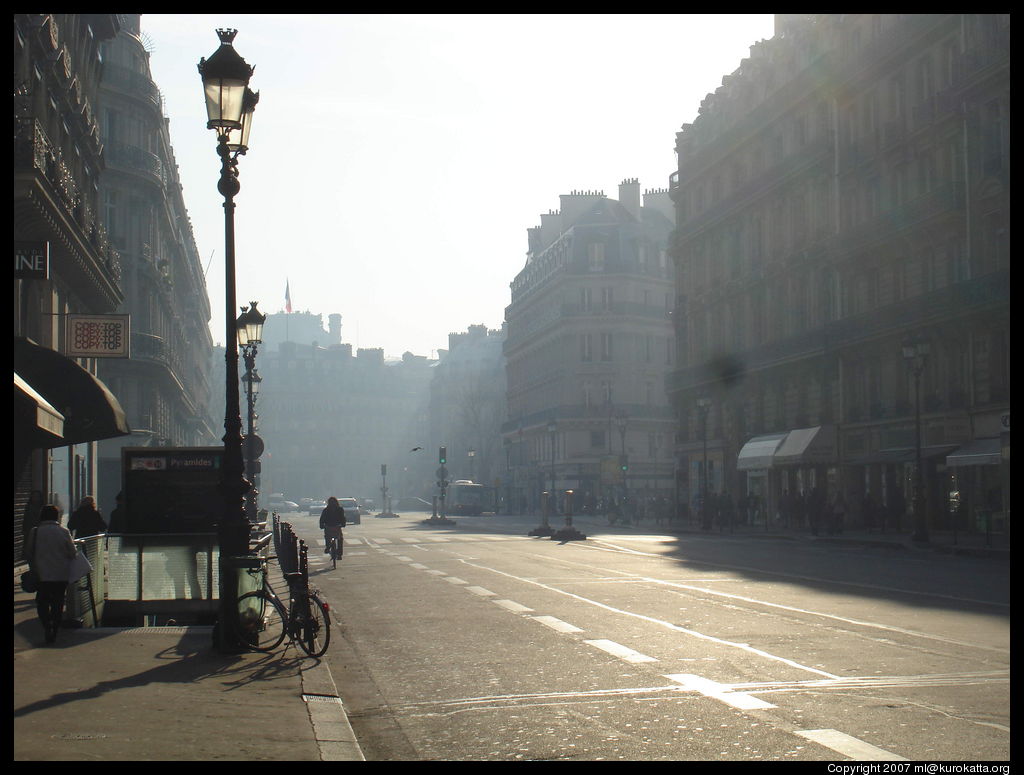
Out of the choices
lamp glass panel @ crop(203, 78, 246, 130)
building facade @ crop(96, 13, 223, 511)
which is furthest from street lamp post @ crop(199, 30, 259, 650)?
building facade @ crop(96, 13, 223, 511)

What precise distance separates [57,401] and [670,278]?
87.6 metres

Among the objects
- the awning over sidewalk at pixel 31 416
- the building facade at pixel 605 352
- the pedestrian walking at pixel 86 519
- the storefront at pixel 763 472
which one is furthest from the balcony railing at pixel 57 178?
the building facade at pixel 605 352

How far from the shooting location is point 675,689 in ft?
34.3

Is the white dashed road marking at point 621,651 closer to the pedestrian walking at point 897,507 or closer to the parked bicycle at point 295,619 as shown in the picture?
the parked bicycle at point 295,619

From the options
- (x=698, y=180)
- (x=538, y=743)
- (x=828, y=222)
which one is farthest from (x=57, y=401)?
(x=698, y=180)

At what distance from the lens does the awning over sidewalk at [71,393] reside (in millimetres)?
24125

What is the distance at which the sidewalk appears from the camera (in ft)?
25.8

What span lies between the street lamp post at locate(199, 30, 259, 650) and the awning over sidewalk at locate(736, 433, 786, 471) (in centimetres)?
4457

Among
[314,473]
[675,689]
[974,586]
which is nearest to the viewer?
[675,689]

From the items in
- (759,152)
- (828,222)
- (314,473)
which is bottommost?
(314,473)

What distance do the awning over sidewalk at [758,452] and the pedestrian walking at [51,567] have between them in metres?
44.0

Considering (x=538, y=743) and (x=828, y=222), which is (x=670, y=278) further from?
(x=538, y=743)

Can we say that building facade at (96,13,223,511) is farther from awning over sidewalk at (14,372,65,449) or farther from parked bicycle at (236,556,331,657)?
parked bicycle at (236,556,331,657)

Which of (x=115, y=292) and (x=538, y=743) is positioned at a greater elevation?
(x=115, y=292)
